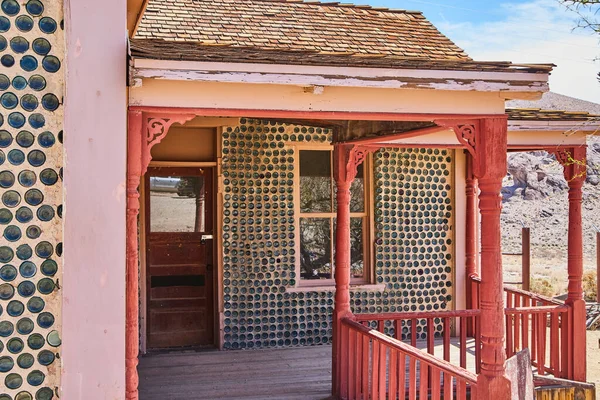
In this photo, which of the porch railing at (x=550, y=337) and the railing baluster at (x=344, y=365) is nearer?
the railing baluster at (x=344, y=365)

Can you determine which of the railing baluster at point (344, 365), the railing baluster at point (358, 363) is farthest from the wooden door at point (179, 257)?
the railing baluster at point (358, 363)

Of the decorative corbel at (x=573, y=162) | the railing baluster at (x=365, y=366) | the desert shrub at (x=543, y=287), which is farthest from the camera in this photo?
the desert shrub at (x=543, y=287)

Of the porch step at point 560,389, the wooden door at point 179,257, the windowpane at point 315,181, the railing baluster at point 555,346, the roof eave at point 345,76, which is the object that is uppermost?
the roof eave at point 345,76

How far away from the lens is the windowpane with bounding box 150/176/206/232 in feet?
28.6

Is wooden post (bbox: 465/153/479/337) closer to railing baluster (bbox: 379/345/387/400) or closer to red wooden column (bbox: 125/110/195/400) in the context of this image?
railing baluster (bbox: 379/345/387/400)

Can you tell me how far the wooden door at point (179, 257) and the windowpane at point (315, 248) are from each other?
1.27 meters

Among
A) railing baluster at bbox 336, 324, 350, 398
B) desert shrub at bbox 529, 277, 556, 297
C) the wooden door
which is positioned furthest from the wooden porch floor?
desert shrub at bbox 529, 277, 556, 297

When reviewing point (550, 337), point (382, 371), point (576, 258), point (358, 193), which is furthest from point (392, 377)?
point (358, 193)

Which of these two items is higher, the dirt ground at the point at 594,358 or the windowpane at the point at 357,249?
the windowpane at the point at 357,249

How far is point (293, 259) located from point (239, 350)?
140 cm

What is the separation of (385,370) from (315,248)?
3569 millimetres

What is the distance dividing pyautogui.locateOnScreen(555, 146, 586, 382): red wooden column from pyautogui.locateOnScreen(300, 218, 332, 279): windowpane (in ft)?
10.4

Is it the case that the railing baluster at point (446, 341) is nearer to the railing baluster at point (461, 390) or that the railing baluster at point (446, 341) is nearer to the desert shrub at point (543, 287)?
the railing baluster at point (461, 390)

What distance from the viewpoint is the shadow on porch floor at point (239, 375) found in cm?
677
